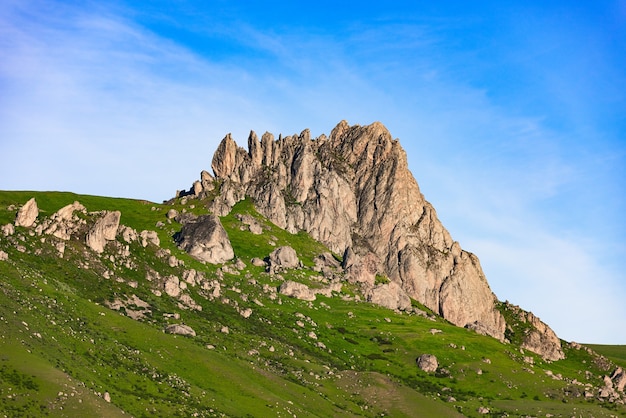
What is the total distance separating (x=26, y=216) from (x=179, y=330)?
62508 millimetres

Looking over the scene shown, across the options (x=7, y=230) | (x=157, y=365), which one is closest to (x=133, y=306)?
(x=7, y=230)

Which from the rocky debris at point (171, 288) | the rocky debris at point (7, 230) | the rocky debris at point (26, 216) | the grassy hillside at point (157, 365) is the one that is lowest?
the grassy hillside at point (157, 365)

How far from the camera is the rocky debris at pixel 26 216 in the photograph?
18662 centimetres

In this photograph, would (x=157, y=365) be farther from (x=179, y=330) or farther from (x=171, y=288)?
(x=171, y=288)

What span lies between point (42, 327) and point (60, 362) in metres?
15.2

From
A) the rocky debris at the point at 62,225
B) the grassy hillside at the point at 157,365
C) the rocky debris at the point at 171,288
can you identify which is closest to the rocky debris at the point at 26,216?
the rocky debris at the point at 62,225

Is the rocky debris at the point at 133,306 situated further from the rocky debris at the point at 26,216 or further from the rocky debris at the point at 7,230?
the rocky debris at the point at 26,216

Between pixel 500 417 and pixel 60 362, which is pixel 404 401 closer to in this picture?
pixel 500 417

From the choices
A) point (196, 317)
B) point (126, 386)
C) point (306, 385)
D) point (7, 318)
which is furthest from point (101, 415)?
point (196, 317)

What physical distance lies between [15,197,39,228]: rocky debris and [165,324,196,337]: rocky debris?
57.6m

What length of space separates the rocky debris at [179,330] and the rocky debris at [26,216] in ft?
189

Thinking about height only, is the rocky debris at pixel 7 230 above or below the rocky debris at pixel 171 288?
above

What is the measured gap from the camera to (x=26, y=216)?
188250 mm

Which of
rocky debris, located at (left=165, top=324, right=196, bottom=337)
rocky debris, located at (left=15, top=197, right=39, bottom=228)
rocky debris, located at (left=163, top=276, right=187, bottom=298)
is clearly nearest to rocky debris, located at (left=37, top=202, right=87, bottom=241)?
rocky debris, located at (left=15, top=197, right=39, bottom=228)
